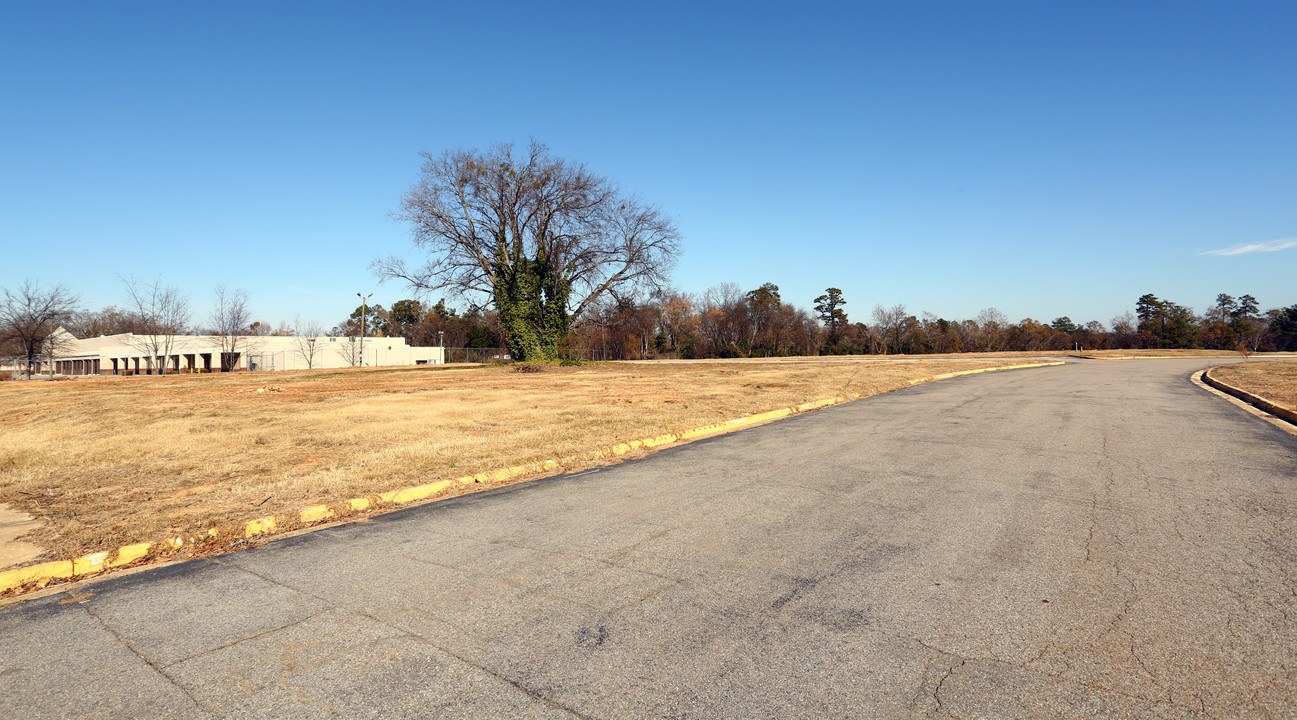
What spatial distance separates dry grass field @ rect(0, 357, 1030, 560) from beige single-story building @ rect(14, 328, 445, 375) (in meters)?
50.9

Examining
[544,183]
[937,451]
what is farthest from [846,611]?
[544,183]

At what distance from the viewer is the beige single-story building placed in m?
64.1

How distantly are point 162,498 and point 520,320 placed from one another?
32.9 meters

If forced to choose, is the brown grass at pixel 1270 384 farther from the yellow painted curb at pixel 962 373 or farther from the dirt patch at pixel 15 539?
the dirt patch at pixel 15 539

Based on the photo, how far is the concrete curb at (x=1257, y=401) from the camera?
1199cm

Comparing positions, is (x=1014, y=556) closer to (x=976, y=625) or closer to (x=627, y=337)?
(x=976, y=625)

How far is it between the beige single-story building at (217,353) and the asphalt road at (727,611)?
66343 mm

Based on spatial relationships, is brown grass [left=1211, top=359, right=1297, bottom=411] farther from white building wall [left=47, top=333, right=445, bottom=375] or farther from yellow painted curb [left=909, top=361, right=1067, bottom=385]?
white building wall [left=47, top=333, right=445, bottom=375]

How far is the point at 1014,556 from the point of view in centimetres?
471

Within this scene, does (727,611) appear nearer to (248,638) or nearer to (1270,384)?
(248,638)

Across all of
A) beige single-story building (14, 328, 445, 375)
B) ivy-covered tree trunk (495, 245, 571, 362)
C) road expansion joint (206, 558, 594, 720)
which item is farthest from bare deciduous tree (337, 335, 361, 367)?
road expansion joint (206, 558, 594, 720)

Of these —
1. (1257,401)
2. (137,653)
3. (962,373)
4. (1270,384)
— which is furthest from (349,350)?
(137,653)

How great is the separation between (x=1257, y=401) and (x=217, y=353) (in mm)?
77795

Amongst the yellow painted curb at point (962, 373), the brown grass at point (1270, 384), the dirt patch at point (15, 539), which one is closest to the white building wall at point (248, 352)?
the yellow painted curb at point (962, 373)
